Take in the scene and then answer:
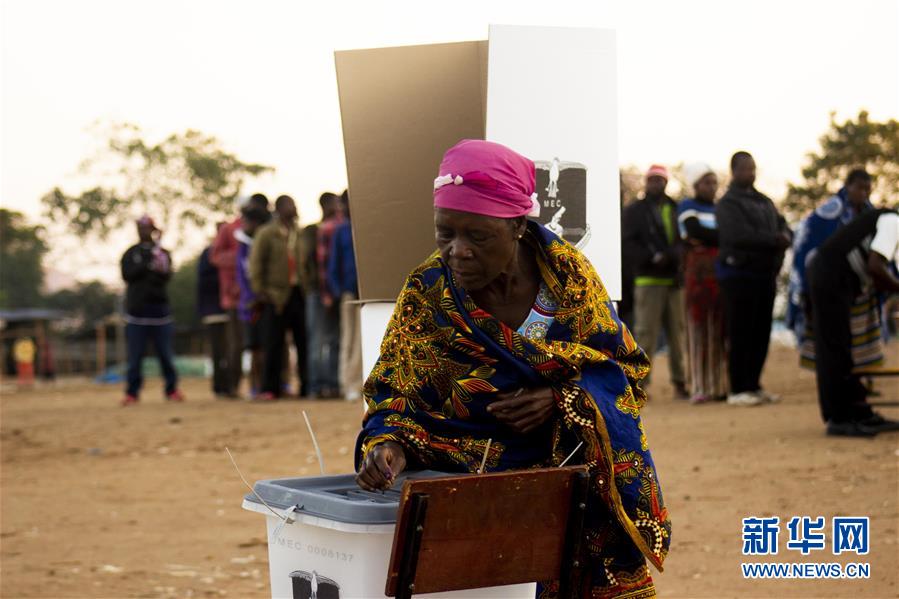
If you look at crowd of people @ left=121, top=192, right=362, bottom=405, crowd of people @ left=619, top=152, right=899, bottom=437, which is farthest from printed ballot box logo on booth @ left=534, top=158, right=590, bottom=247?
crowd of people @ left=121, top=192, right=362, bottom=405

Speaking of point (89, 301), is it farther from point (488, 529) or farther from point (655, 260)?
point (488, 529)

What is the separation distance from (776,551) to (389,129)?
281 cm

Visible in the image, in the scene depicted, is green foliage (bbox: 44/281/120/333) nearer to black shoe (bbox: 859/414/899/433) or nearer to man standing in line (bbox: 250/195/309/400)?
man standing in line (bbox: 250/195/309/400)

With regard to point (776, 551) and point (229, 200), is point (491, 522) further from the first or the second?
point (229, 200)

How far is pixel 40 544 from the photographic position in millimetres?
6277

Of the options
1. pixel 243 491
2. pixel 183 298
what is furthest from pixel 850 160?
pixel 243 491

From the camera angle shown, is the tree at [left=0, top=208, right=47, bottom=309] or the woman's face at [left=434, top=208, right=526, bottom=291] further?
the tree at [left=0, top=208, right=47, bottom=309]

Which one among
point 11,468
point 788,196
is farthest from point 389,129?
point 788,196

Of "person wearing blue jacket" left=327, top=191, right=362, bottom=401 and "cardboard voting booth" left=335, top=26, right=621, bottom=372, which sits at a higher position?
"cardboard voting booth" left=335, top=26, right=621, bottom=372

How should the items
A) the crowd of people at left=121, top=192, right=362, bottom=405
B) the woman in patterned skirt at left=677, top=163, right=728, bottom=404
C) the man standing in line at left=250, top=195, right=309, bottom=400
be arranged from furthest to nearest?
the man standing in line at left=250, top=195, right=309, bottom=400
the crowd of people at left=121, top=192, right=362, bottom=405
the woman in patterned skirt at left=677, top=163, right=728, bottom=404

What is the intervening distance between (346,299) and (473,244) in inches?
380

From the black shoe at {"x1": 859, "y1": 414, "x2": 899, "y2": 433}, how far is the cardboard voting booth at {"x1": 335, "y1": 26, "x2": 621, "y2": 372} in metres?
5.02

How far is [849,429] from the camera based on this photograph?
Answer: 325 inches

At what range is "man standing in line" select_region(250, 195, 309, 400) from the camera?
12805 mm
